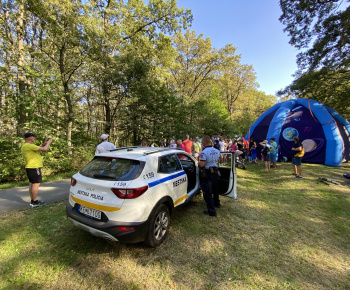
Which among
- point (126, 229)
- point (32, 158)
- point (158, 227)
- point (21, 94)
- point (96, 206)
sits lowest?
point (158, 227)

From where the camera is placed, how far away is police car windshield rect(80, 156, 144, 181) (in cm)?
263

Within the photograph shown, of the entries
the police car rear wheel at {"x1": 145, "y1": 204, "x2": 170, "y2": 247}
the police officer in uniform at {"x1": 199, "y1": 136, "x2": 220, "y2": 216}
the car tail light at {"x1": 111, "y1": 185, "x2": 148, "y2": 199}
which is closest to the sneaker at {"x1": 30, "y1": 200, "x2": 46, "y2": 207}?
the car tail light at {"x1": 111, "y1": 185, "x2": 148, "y2": 199}

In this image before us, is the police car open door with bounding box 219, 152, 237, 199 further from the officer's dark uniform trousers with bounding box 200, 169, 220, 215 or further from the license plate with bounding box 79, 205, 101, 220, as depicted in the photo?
the license plate with bounding box 79, 205, 101, 220

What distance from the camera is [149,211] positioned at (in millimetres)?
2602

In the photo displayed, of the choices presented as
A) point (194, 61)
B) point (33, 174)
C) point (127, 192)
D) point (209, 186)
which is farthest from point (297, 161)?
point (194, 61)

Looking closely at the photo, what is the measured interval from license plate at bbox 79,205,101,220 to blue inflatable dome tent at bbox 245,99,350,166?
38.4 ft

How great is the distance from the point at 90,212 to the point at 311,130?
12765 mm

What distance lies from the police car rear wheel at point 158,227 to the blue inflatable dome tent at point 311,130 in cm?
1067

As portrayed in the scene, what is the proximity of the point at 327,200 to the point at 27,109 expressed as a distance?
12038 millimetres

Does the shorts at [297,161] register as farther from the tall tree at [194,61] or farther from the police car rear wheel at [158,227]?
the tall tree at [194,61]

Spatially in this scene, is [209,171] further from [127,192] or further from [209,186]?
[127,192]

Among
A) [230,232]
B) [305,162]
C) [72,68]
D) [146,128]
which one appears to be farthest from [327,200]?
[72,68]

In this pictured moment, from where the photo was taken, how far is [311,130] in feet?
34.0

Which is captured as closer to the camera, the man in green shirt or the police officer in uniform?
the police officer in uniform
